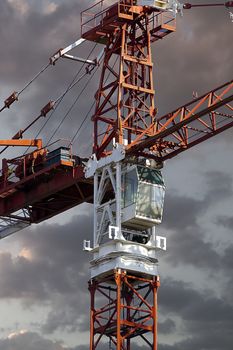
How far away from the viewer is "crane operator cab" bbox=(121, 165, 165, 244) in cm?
11819

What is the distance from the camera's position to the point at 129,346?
117m

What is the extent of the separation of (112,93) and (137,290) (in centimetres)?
1547

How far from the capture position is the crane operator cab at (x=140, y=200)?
11819cm

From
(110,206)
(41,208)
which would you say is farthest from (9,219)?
(110,206)

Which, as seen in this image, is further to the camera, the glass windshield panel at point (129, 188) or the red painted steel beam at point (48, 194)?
the red painted steel beam at point (48, 194)

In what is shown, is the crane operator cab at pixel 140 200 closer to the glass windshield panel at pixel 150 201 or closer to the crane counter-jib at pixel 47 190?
the glass windshield panel at pixel 150 201

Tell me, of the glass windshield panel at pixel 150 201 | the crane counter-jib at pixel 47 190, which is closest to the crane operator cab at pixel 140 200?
the glass windshield panel at pixel 150 201

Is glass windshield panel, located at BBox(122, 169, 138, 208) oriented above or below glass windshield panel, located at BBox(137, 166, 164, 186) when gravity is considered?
below

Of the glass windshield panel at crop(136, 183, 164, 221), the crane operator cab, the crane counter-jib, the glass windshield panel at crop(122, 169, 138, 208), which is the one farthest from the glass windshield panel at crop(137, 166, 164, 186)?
the crane counter-jib

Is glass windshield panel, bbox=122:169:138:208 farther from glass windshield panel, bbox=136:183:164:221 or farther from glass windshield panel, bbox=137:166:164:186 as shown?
glass windshield panel, bbox=137:166:164:186

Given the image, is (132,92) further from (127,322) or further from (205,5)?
(127,322)

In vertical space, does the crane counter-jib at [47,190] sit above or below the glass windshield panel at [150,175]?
above

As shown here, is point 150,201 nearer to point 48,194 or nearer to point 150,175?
point 150,175

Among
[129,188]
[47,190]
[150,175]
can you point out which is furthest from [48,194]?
[150,175]
